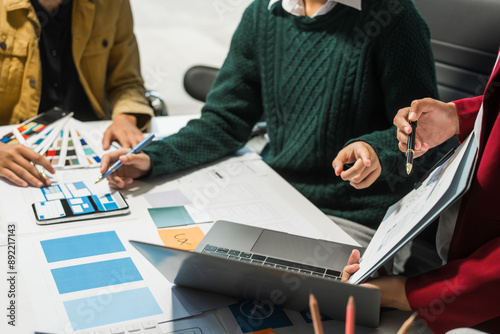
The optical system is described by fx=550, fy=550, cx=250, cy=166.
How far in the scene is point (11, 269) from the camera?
844 millimetres

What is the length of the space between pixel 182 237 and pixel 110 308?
236 mm

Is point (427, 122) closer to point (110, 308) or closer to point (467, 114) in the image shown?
point (467, 114)

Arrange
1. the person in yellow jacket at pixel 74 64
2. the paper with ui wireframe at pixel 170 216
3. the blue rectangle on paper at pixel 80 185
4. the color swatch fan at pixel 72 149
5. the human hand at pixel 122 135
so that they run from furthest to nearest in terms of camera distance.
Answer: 1. the person in yellow jacket at pixel 74 64
2. the human hand at pixel 122 135
3. the color swatch fan at pixel 72 149
4. the blue rectangle on paper at pixel 80 185
5. the paper with ui wireframe at pixel 170 216

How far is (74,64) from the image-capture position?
5.67 feet

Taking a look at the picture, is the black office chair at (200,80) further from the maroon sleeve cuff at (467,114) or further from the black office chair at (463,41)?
the maroon sleeve cuff at (467,114)

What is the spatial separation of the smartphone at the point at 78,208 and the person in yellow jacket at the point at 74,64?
31 cm

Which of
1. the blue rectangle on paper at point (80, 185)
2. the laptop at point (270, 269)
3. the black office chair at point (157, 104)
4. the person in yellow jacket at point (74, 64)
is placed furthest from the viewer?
the black office chair at point (157, 104)

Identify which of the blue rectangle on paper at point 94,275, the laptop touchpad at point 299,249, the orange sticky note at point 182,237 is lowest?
the orange sticky note at point 182,237

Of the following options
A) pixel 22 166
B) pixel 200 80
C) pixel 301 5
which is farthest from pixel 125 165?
pixel 200 80

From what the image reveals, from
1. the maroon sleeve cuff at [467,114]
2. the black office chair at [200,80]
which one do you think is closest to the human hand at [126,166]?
the maroon sleeve cuff at [467,114]

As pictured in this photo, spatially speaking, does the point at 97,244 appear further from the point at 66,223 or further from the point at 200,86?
the point at 200,86

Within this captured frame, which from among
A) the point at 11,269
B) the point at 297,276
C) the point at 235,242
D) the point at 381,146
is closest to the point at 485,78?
the point at 381,146

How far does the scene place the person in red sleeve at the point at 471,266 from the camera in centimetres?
74

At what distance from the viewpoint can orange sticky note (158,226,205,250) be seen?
0.96 m
